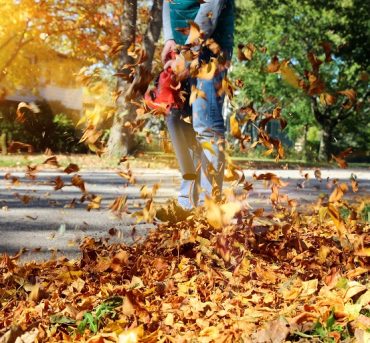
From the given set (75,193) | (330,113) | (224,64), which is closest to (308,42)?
(330,113)

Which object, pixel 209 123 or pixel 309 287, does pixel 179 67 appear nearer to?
pixel 209 123

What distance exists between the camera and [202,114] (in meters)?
3.53

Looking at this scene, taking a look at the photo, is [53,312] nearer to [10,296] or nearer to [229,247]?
[10,296]

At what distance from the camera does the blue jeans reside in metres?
3.34

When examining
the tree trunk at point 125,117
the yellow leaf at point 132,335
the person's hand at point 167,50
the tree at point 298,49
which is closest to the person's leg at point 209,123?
the person's hand at point 167,50

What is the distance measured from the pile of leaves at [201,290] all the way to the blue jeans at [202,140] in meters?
0.58

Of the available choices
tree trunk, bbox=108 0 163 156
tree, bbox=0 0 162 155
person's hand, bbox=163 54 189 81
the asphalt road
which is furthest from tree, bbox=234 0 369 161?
person's hand, bbox=163 54 189 81

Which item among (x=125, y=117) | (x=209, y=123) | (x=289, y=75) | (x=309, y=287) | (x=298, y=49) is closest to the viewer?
(x=309, y=287)

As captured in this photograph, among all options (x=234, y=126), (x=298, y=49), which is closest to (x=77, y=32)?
(x=298, y=49)

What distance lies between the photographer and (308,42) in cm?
2891

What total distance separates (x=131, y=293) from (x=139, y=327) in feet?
0.69

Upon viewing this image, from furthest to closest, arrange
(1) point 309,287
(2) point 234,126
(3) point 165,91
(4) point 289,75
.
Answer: (3) point 165,91 < (4) point 289,75 < (2) point 234,126 < (1) point 309,287

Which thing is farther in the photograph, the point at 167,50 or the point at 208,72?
the point at 167,50

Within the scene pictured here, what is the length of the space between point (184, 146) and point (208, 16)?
92 centimetres
